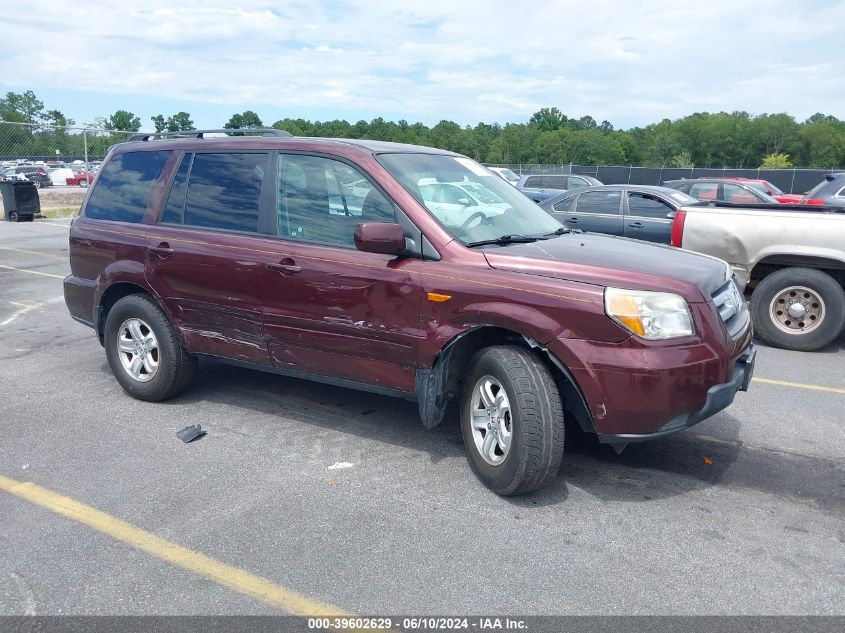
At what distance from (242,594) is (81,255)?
3716mm

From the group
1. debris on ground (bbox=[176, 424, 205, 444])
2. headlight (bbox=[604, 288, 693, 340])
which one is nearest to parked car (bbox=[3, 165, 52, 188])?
debris on ground (bbox=[176, 424, 205, 444])

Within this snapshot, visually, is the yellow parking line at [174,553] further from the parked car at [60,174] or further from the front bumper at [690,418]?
the parked car at [60,174]

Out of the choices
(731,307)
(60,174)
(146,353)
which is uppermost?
(60,174)

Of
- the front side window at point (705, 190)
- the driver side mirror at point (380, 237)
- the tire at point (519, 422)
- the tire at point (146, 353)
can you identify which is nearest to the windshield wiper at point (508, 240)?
the driver side mirror at point (380, 237)

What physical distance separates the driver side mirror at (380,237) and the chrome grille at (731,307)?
68.9 inches

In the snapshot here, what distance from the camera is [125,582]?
322cm

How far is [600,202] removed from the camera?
37.1 feet

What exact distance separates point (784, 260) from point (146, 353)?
6138 millimetres

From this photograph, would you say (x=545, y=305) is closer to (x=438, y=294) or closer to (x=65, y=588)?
(x=438, y=294)

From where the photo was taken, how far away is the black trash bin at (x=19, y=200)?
20156 millimetres

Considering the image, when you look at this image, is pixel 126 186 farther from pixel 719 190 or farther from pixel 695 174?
pixel 695 174

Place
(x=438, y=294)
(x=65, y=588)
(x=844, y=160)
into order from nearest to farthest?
(x=65, y=588), (x=438, y=294), (x=844, y=160)

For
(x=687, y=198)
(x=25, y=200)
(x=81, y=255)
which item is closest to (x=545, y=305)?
(x=81, y=255)

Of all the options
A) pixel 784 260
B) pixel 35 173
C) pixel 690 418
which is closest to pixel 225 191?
pixel 690 418
